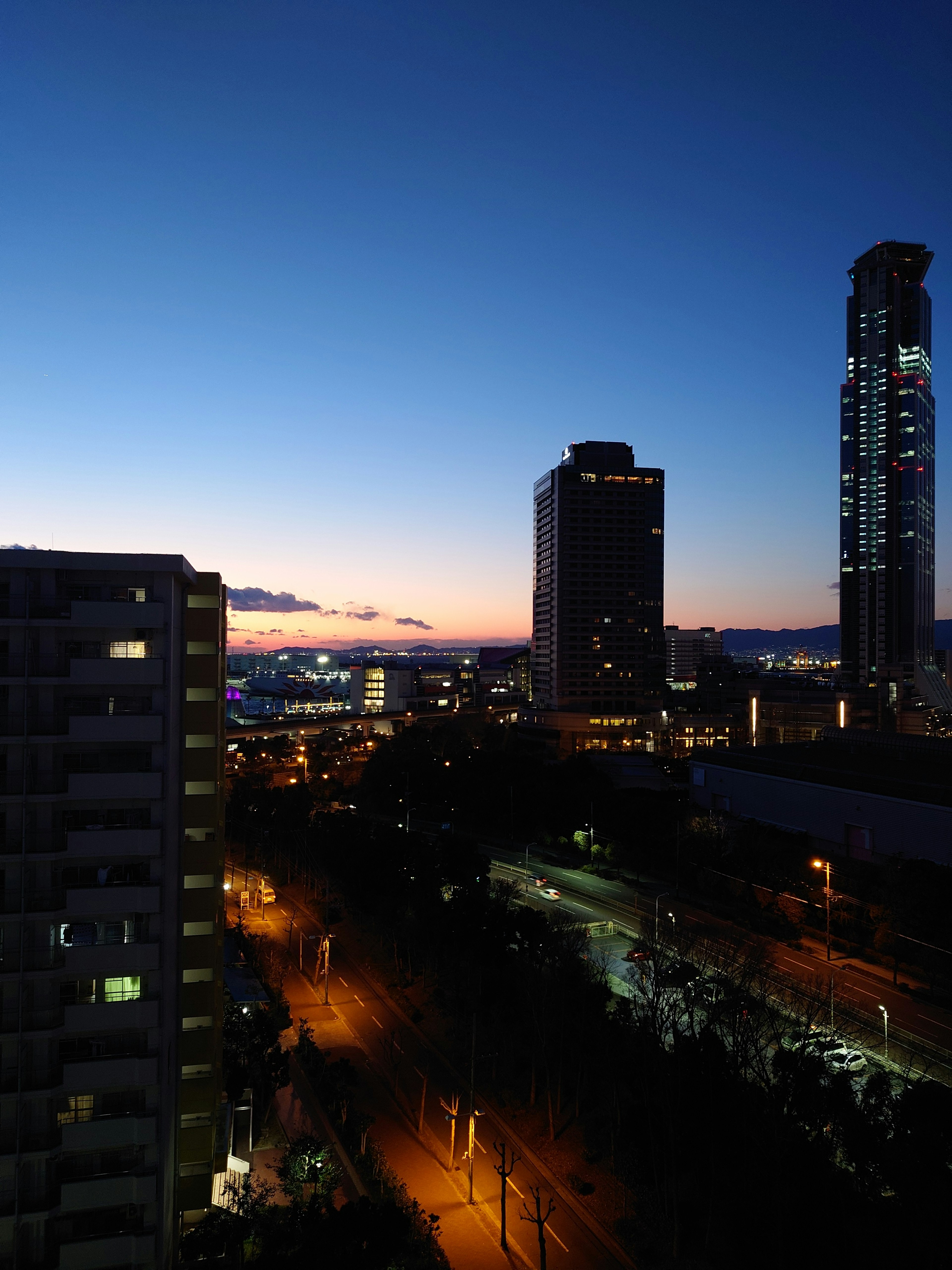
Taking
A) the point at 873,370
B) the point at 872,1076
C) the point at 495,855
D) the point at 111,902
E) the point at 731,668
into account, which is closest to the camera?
the point at 111,902

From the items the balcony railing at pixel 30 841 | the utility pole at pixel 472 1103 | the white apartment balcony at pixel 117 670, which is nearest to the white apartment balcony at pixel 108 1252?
the balcony railing at pixel 30 841

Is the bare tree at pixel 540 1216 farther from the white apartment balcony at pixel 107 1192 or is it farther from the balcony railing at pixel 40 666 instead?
the balcony railing at pixel 40 666

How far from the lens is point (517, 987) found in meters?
20.5

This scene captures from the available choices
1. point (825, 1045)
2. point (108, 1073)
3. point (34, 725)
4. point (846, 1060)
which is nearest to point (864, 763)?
point (846, 1060)

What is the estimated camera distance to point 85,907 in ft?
37.9

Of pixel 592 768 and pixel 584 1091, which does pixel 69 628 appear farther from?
pixel 592 768

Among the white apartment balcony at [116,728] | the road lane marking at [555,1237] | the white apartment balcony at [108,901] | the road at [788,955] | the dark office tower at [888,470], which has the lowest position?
the road lane marking at [555,1237]

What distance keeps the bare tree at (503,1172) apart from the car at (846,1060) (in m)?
6.43

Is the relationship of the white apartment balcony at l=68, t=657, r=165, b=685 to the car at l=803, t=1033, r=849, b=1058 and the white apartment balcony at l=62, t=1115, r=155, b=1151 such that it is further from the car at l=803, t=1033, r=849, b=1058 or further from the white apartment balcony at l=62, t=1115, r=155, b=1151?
the car at l=803, t=1033, r=849, b=1058

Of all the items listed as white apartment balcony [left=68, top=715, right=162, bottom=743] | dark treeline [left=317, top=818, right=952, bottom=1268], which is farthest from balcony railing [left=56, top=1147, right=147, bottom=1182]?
dark treeline [left=317, top=818, right=952, bottom=1268]

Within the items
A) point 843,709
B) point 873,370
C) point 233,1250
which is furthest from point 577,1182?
point 873,370

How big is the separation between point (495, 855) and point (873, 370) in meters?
91.4

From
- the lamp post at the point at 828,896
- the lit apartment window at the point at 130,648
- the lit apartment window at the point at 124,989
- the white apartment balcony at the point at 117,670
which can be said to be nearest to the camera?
the white apartment balcony at the point at 117,670

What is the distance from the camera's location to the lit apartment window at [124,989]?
39.1 feet
